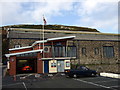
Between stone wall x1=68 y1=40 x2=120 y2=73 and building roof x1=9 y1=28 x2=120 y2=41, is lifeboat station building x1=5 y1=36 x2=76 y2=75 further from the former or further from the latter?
stone wall x1=68 y1=40 x2=120 y2=73

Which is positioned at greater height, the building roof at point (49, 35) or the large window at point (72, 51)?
the building roof at point (49, 35)

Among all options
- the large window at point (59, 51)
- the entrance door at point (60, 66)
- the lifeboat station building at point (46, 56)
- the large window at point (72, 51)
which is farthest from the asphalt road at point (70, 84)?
the large window at point (72, 51)

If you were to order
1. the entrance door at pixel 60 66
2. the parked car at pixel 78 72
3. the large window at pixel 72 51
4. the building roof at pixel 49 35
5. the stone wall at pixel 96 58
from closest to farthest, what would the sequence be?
the parked car at pixel 78 72
the entrance door at pixel 60 66
the building roof at pixel 49 35
the large window at pixel 72 51
the stone wall at pixel 96 58

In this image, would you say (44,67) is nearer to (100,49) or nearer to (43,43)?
(43,43)

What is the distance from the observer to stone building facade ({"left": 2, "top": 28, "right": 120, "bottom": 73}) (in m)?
32.1

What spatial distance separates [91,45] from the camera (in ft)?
116

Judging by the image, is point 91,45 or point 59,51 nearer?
point 59,51

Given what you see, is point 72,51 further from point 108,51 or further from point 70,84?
point 70,84

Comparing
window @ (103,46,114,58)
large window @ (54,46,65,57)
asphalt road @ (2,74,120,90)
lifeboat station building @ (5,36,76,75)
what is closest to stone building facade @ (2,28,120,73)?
window @ (103,46,114,58)

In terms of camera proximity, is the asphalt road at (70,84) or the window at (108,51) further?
the window at (108,51)

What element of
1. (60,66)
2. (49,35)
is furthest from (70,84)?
(49,35)

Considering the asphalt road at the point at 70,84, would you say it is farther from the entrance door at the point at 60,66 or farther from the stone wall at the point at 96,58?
the stone wall at the point at 96,58

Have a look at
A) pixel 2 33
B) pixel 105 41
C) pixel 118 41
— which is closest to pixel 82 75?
pixel 105 41

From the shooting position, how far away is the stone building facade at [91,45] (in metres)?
32.1
